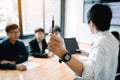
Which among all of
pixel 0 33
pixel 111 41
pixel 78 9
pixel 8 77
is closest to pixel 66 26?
pixel 78 9

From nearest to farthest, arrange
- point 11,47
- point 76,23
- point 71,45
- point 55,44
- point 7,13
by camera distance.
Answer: point 55,44, point 11,47, point 71,45, point 7,13, point 76,23

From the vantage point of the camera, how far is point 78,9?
3.77 m

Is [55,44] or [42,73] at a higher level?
[55,44]

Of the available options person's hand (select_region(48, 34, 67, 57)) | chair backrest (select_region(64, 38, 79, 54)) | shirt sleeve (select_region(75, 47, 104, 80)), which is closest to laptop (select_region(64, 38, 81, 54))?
chair backrest (select_region(64, 38, 79, 54))

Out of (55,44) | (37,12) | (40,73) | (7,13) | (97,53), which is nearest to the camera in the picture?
(55,44)

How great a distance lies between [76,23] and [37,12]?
3.26 feet

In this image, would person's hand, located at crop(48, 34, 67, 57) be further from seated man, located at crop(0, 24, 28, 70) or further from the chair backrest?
the chair backrest

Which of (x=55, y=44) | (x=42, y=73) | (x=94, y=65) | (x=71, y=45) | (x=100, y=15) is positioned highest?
(x=100, y=15)

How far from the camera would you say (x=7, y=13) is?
3150 millimetres

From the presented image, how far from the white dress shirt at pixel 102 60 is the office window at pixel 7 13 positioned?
251 cm

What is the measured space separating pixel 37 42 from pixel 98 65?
80.9 inches

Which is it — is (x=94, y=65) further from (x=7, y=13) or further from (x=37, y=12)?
(x=37, y=12)

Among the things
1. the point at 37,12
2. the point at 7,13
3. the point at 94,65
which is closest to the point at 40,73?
the point at 94,65

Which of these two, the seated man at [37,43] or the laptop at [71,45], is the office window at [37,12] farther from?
the laptop at [71,45]
